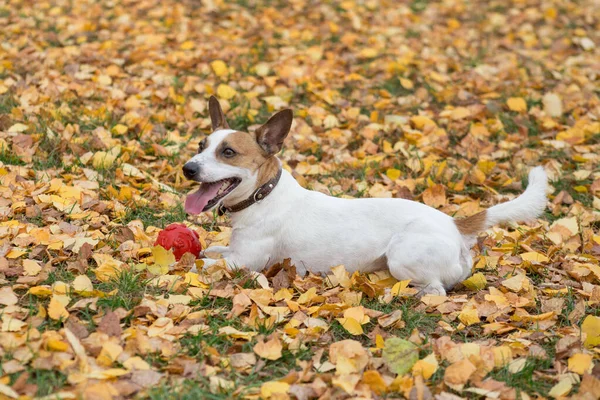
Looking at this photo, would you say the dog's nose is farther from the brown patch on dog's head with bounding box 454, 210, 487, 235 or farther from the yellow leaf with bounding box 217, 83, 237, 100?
the yellow leaf with bounding box 217, 83, 237, 100

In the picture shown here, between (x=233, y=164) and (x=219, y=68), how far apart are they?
387 cm

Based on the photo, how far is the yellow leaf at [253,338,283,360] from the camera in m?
3.48

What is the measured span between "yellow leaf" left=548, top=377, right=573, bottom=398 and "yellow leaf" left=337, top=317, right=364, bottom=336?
0.97 metres

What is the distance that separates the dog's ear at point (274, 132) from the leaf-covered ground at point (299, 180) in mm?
774

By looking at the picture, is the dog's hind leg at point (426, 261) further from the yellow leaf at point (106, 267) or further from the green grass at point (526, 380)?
the yellow leaf at point (106, 267)

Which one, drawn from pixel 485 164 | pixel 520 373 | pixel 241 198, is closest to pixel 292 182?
pixel 241 198

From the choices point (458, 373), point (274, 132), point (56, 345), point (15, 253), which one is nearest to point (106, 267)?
point (15, 253)

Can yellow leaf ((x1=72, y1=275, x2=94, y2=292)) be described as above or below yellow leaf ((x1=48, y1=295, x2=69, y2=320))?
below

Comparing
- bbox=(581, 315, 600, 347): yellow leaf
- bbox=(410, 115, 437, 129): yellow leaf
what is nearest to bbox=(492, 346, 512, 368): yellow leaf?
bbox=(581, 315, 600, 347): yellow leaf

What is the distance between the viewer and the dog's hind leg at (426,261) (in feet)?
14.1

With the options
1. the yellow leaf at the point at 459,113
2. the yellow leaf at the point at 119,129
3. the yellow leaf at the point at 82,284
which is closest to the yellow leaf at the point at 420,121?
the yellow leaf at the point at 459,113

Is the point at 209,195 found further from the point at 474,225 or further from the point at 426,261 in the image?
the point at 474,225

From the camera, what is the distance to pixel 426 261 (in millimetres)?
4281

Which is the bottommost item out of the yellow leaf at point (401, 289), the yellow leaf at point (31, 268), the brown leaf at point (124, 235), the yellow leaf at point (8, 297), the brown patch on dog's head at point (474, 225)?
the yellow leaf at point (401, 289)
